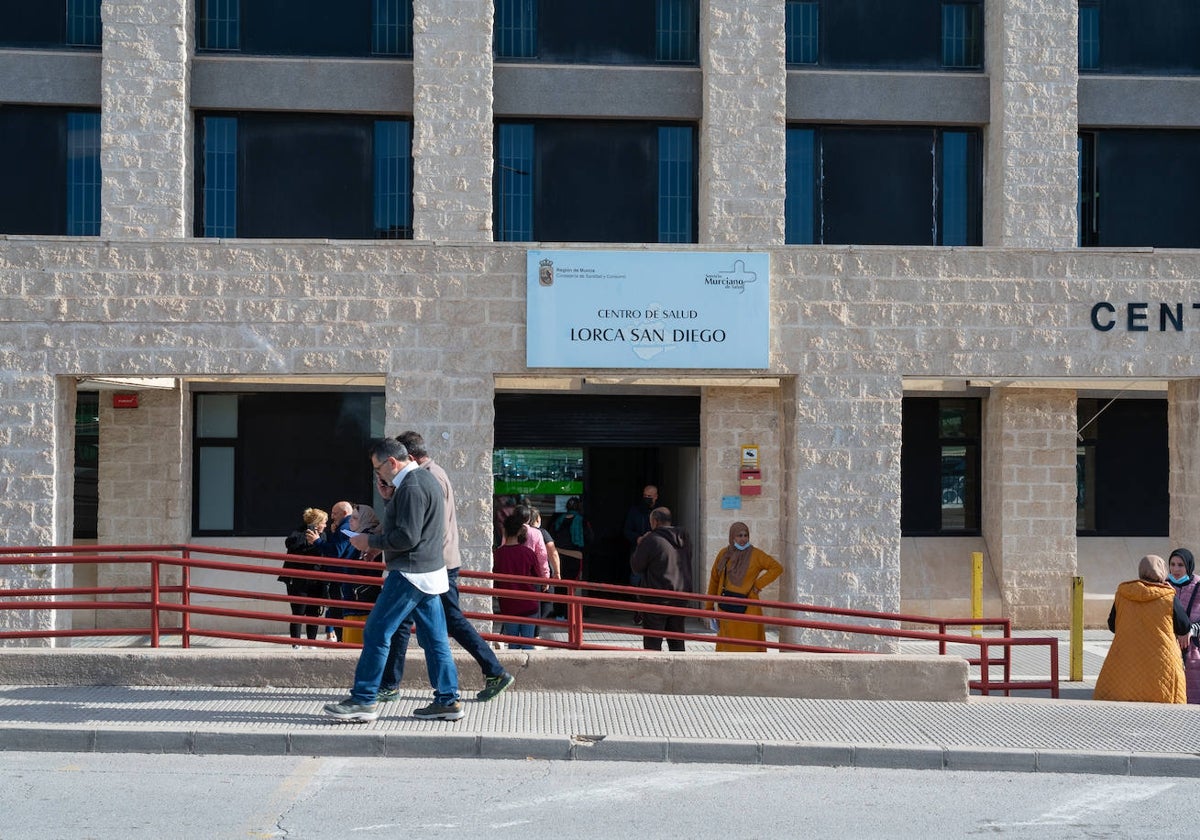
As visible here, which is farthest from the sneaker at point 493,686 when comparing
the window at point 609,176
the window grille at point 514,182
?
the window at point 609,176

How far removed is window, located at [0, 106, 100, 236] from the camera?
1659 centimetres

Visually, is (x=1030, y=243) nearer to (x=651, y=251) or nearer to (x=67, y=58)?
(x=651, y=251)

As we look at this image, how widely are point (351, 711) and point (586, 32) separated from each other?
11125 millimetres

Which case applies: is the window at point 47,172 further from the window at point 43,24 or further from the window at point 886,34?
the window at point 886,34

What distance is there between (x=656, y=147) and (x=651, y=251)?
382 centimetres

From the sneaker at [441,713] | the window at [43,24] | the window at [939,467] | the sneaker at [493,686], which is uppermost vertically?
the window at [43,24]

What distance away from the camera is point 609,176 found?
674 inches

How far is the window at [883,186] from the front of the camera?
17234mm

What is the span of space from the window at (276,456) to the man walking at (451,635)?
792 centimetres

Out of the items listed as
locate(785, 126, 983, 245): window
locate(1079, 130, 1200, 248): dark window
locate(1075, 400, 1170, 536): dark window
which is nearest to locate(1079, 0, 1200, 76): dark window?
locate(1079, 130, 1200, 248): dark window

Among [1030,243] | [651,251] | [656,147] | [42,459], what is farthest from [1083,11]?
[42,459]

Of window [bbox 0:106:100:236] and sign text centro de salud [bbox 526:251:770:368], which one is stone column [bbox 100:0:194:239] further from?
sign text centro de salud [bbox 526:251:770:368]

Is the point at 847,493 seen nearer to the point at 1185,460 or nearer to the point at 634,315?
the point at 634,315

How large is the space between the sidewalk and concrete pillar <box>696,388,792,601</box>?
272 inches
